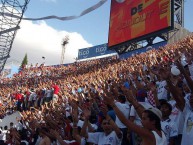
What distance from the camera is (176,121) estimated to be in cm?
439

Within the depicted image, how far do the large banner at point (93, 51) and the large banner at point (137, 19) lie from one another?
25.9ft

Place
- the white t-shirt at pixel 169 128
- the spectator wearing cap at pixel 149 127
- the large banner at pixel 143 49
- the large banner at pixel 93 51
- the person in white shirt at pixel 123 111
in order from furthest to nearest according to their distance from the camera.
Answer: the large banner at pixel 93 51 < the large banner at pixel 143 49 < the person in white shirt at pixel 123 111 < the white t-shirt at pixel 169 128 < the spectator wearing cap at pixel 149 127

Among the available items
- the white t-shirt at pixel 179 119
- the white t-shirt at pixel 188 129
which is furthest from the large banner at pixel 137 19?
the white t-shirt at pixel 188 129

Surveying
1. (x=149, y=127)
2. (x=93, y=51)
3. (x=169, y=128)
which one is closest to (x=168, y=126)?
(x=169, y=128)

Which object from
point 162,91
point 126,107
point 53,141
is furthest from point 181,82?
point 53,141

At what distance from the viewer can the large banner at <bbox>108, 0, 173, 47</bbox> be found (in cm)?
2066

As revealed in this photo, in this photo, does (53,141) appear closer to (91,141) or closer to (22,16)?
(91,141)

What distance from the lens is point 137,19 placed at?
75.0ft

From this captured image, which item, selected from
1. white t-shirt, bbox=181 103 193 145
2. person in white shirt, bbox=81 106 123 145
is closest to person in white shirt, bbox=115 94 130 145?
person in white shirt, bbox=81 106 123 145

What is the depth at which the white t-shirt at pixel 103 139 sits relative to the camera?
4.68 m

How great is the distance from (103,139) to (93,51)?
3161 centimetres

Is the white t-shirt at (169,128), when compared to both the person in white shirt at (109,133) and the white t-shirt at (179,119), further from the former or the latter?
the person in white shirt at (109,133)

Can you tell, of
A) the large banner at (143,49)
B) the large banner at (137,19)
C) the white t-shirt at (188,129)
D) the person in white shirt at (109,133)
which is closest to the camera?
the white t-shirt at (188,129)

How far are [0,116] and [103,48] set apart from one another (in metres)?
18.8
